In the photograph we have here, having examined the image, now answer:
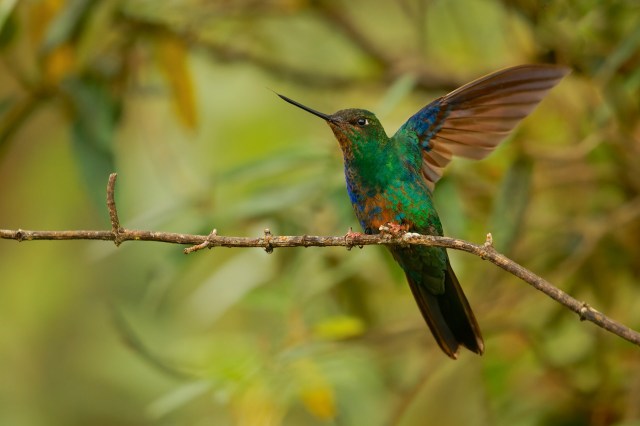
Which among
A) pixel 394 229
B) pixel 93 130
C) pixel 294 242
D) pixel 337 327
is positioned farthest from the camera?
pixel 93 130

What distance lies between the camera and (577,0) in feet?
8.77

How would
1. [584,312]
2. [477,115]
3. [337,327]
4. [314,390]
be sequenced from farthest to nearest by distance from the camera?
[314,390] < [337,327] < [477,115] < [584,312]

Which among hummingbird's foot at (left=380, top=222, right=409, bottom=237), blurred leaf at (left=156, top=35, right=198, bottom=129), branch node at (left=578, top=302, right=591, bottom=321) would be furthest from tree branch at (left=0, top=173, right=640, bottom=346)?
blurred leaf at (left=156, top=35, right=198, bottom=129)

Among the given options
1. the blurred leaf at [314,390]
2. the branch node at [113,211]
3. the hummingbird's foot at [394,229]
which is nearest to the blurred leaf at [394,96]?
the hummingbird's foot at [394,229]

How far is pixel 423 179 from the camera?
2590 millimetres

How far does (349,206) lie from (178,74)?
2.45 feet

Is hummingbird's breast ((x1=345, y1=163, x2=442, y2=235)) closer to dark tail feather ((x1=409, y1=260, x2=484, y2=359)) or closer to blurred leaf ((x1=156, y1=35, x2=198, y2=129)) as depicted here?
dark tail feather ((x1=409, y1=260, x2=484, y2=359))

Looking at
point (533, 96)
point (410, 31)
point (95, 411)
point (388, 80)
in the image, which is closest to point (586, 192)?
point (388, 80)

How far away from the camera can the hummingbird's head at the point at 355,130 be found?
8.06ft

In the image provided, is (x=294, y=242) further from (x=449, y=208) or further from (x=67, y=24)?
(x=67, y=24)

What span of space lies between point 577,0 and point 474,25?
129cm

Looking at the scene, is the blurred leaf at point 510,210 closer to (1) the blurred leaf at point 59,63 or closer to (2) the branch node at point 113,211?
(2) the branch node at point 113,211

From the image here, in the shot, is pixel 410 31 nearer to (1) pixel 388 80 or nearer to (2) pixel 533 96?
(1) pixel 388 80

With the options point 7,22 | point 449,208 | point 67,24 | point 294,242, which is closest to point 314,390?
point 449,208
